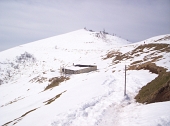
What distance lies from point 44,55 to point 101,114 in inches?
3779

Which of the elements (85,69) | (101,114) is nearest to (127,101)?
(101,114)

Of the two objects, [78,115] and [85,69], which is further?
[85,69]

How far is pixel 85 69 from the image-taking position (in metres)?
52.9

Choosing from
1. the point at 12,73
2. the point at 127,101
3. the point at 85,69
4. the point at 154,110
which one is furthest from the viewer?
the point at 12,73

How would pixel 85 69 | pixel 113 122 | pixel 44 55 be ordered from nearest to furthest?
1. pixel 113 122
2. pixel 85 69
3. pixel 44 55

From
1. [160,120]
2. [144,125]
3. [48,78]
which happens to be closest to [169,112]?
[160,120]

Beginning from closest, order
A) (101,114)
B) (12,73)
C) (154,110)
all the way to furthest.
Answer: (154,110), (101,114), (12,73)

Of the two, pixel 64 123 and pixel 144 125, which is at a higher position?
pixel 144 125

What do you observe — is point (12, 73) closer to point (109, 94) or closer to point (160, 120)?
point (109, 94)

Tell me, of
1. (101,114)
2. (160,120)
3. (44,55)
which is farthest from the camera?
(44,55)

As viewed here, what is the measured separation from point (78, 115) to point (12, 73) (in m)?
74.9

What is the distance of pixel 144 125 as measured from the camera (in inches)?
416

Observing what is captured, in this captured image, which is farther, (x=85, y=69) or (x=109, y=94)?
(x=85, y=69)

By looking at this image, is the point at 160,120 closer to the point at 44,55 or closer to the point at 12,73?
the point at 12,73
